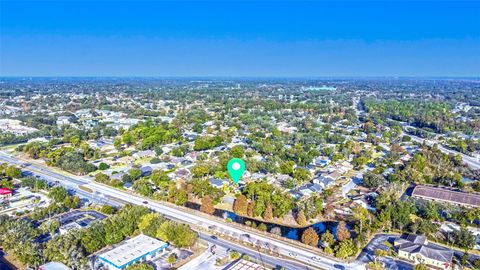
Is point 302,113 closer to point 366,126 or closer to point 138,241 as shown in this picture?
point 366,126

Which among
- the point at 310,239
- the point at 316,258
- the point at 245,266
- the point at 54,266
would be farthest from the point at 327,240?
the point at 54,266

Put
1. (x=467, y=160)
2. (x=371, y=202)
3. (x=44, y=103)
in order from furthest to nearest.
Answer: (x=44, y=103) → (x=467, y=160) → (x=371, y=202)

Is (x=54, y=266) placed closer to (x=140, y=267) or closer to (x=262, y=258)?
(x=140, y=267)

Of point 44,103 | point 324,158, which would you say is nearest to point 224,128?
point 324,158

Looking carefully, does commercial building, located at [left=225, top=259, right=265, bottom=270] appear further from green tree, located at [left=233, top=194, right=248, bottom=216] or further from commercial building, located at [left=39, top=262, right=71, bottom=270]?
commercial building, located at [left=39, top=262, right=71, bottom=270]

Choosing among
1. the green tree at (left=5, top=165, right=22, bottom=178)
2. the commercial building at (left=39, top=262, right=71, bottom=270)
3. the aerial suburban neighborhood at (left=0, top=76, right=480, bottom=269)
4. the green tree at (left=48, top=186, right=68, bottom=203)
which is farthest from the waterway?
the green tree at (left=5, top=165, right=22, bottom=178)
